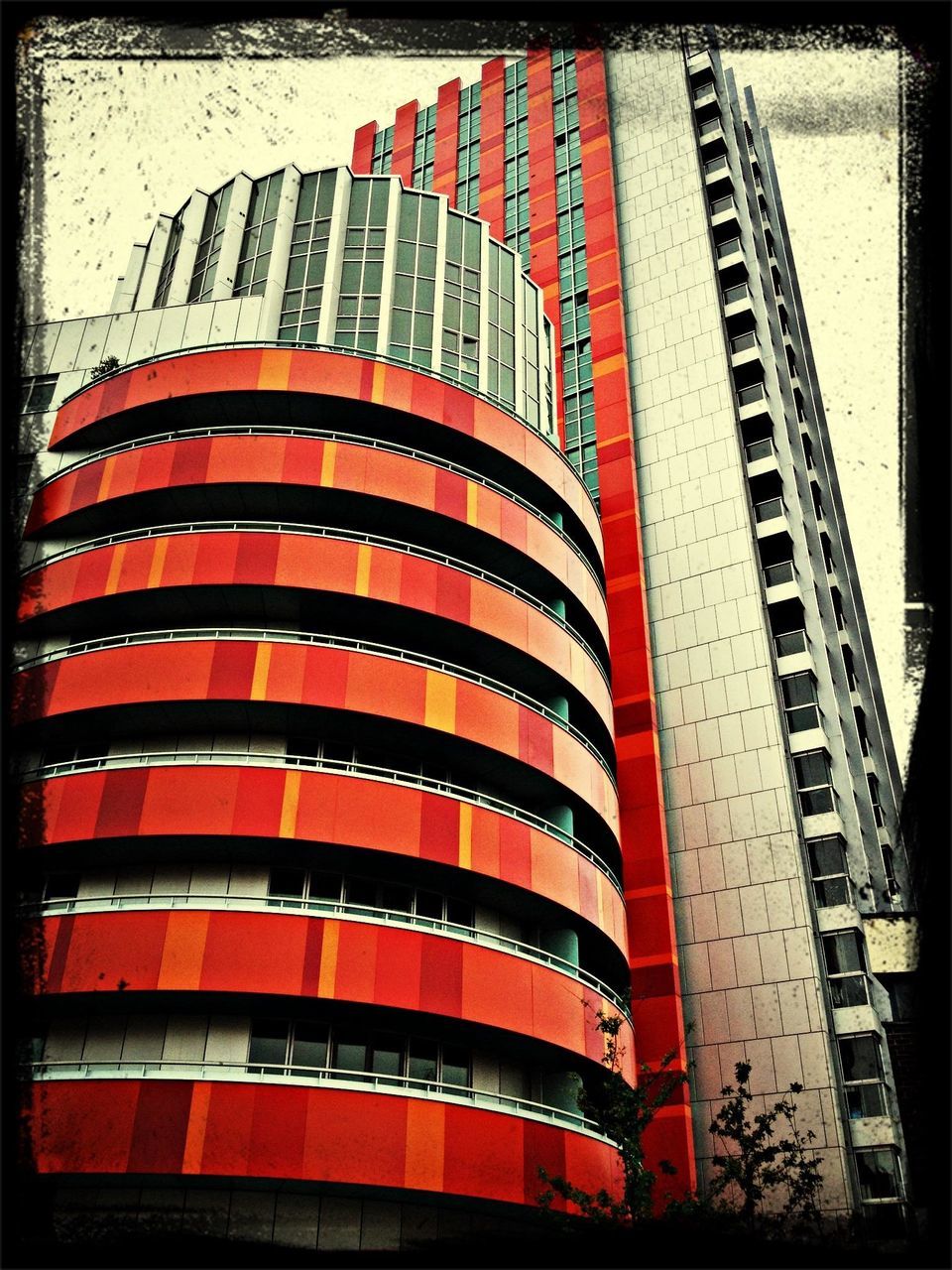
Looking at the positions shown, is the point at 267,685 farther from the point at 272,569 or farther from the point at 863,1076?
the point at 863,1076

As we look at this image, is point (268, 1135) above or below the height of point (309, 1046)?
below

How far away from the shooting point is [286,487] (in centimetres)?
3112

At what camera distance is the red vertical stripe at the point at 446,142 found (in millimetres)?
62156

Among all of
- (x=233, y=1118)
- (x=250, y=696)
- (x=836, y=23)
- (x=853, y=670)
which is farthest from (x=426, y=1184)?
(x=853, y=670)

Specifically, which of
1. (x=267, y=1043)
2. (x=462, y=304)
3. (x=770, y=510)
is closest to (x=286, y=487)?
(x=462, y=304)

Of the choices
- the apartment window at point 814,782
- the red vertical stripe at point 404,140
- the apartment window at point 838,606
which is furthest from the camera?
the red vertical stripe at point 404,140

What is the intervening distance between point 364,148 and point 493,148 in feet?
41.6

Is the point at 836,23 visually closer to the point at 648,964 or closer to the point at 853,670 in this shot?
the point at 648,964

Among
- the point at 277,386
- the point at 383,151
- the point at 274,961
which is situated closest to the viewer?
the point at 274,961

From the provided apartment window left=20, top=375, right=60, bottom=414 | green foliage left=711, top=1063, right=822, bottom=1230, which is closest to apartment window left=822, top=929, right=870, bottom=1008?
green foliage left=711, top=1063, right=822, bottom=1230

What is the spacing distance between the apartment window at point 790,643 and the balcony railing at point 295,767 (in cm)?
1149

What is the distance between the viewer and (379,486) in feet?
A: 104

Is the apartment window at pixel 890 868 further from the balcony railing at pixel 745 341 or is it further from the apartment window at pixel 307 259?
the apartment window at pixel 307 259

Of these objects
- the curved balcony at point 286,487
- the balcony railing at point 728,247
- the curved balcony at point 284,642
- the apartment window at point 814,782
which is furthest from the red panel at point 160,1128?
the balcony railing at point 728,247
